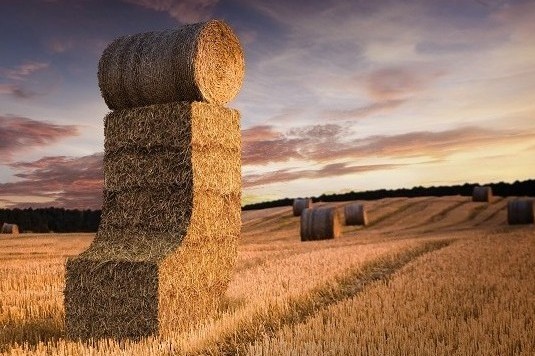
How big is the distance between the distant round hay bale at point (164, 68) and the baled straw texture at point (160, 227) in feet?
0.70

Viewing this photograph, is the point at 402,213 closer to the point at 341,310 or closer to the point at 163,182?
the point at 163,182

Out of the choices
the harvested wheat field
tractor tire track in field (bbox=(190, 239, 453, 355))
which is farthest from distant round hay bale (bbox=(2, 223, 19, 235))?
tractor tire track in field (bbox=(190, 239, 453, 355))

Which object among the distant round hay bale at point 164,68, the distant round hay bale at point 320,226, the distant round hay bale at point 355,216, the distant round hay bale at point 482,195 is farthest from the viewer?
the distant round hay bale at point 482,195

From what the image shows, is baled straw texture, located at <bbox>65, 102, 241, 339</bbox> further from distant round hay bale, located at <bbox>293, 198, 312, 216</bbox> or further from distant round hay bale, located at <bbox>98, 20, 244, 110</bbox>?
distant round hay bale, located at <bbox>293, 198, 312, 216</bbox>

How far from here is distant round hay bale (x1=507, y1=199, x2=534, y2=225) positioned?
33.8 m

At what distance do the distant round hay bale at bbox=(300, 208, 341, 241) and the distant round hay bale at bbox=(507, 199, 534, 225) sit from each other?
11817 mm

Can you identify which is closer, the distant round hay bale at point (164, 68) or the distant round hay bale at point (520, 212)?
the distant round hay bale at point (164, 68)

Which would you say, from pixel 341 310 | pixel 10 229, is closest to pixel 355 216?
pixel 10 229

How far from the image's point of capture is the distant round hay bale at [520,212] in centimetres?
3378

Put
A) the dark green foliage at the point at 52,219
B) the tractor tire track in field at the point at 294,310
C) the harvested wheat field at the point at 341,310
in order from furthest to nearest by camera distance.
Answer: the dark green foliage at the point at 52,219 → the tractor tire track in field at the point at 294,310 → the harvested wheat field at the point at 341,310

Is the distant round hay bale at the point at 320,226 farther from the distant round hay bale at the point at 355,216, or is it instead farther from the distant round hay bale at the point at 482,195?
the distant round hay bale at the point at 482,195

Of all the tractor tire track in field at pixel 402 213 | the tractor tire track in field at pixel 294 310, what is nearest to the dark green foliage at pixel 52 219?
the tractor tire track in field at pixel 402 213

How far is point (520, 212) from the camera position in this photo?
3394cm

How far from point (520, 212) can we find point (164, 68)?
97.8 feet
